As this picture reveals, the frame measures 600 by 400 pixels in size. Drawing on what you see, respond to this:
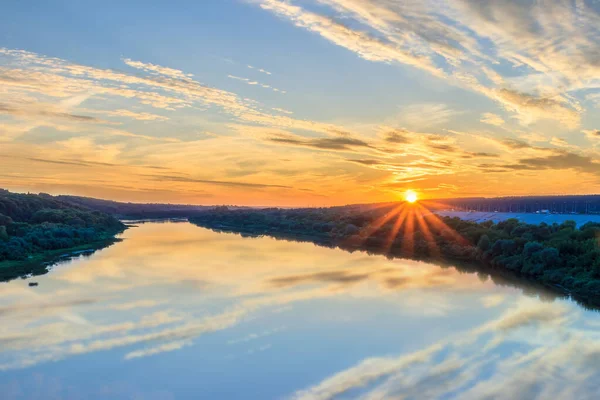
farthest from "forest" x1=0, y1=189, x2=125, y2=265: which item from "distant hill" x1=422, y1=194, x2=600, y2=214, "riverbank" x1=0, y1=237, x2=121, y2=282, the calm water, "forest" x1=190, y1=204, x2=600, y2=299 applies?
"distant hill" x1=422, y1=194, x2=600, y2=214

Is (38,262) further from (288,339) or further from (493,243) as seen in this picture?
(493,243)

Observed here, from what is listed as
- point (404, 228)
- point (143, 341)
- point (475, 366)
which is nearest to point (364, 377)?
point (475, 366)

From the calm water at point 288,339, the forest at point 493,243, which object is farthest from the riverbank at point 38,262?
the forest at point 493,243

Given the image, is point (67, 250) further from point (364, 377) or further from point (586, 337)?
point (586, 337)

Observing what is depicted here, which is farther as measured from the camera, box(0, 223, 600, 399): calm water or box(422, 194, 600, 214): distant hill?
box(422, 194, 600, 214): distant hill

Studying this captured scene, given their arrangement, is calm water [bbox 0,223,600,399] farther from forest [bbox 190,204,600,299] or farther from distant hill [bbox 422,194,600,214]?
distant hill [bbox 422,194,600,214]

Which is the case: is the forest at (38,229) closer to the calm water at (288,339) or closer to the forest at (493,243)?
the calm water at (288,339)
